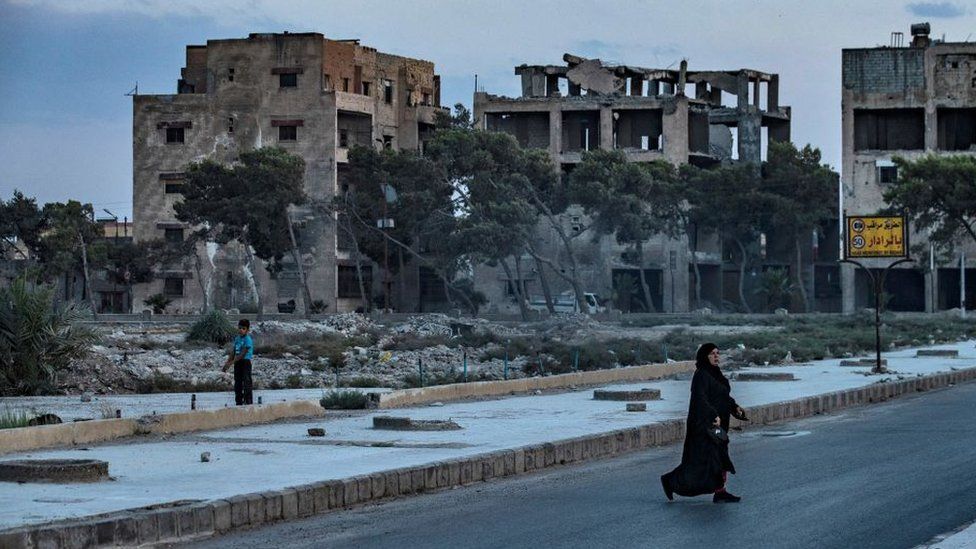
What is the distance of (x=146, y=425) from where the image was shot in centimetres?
1842

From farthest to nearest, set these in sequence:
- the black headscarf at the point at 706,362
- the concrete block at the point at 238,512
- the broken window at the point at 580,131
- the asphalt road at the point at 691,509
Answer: the broken window at the point at 580,131, the black headscarf at the point at 706,362, the concrete block at the point at 238,512, the asphalt road at the point at 691,509

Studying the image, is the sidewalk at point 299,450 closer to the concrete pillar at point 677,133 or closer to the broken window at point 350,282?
the broken window at point 350,282

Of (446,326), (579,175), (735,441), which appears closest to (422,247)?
(579,175)

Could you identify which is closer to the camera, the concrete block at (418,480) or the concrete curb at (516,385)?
the concrete block at (418,480)

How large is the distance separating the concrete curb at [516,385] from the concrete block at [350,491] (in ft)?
34.0

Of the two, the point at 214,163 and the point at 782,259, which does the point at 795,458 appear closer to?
the point at 214,163

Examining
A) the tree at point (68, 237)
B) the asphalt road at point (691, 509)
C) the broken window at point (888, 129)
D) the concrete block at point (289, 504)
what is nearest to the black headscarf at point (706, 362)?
the asphalt road at point (691, 509)

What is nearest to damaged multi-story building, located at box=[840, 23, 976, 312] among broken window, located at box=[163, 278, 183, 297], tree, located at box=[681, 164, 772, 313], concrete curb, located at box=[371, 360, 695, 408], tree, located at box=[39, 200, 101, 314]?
tree, located at box=[681, 164, 772, 313]

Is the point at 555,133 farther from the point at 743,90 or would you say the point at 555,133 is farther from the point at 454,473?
the point at 454,473

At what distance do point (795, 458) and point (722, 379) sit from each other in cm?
425

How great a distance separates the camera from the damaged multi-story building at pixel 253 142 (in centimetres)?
9256

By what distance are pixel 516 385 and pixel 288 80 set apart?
219 feet

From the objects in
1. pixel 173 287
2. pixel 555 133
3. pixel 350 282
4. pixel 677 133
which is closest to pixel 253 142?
pixel 173 287

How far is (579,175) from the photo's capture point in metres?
85.9
